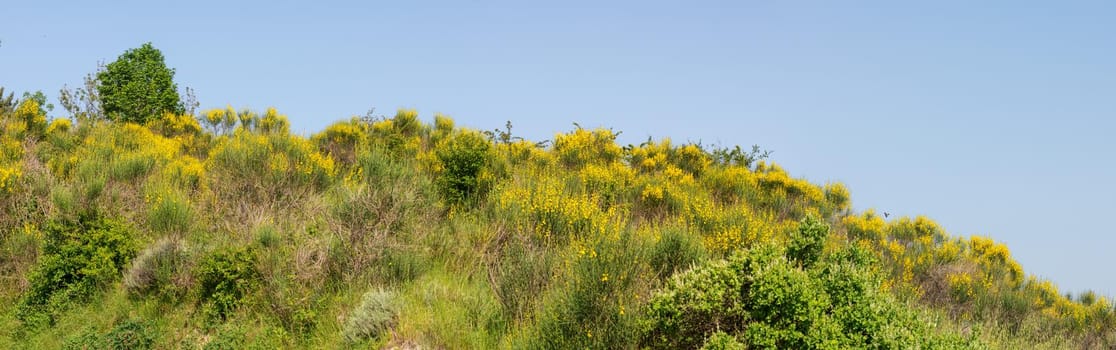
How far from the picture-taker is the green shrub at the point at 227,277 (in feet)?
35.5

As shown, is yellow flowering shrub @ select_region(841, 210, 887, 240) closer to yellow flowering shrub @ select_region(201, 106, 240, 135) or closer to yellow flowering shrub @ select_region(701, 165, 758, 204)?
yellow flowering shrub @ select_region(701, 165, 758, 204)

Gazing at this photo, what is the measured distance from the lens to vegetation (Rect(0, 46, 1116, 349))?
7.96 metres

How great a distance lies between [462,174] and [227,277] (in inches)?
173

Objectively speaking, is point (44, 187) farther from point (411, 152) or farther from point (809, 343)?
point (809, 343)

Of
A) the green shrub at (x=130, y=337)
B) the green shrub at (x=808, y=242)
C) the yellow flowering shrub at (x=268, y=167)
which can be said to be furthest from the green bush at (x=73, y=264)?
the green shrub at (x=808, y=242)

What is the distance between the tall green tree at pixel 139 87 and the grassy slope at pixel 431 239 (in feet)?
21.8

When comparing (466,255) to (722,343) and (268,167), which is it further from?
(268,167)

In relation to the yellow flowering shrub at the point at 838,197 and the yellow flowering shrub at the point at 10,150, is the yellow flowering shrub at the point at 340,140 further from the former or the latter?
the yellow flowering shrub at the point at 838,197

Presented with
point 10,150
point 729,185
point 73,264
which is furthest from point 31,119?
point 729,185

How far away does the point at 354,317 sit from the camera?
9469 mm

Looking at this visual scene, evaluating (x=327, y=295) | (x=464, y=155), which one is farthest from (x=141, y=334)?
(x=464, y=155)

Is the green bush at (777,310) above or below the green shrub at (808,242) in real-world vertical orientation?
below

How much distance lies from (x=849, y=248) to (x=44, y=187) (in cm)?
→ 1373

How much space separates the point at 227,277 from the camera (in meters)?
10.9
